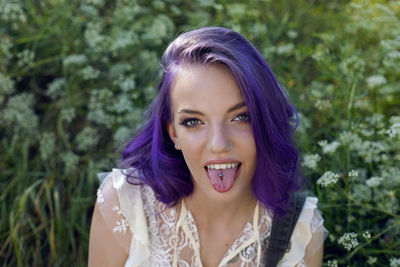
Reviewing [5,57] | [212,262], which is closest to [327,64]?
[212,262]

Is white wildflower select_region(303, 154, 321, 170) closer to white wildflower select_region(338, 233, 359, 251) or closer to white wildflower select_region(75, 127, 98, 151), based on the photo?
white wildflower select_region(338, 233, 359, 251)

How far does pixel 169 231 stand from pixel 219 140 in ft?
1.96

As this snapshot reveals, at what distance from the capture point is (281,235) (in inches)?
75.5

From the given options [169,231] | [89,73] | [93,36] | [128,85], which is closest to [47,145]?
[89,73]

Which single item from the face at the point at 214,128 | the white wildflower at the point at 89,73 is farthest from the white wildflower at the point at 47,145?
the face at the point at 214,128

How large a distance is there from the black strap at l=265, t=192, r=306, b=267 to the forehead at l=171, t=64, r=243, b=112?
626 millimetres

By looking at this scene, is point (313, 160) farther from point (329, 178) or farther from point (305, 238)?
point (305, 238)

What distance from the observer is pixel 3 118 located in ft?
9.08

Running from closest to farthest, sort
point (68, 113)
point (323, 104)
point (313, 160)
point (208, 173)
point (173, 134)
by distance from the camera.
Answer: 1. point (208, 173)
2. point (173, 134)
3. point (313, 160)
4. point (323, 104)
5. point (68, 113)

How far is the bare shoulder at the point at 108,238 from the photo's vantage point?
190 cm

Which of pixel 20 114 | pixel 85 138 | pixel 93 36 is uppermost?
pixel 93 36

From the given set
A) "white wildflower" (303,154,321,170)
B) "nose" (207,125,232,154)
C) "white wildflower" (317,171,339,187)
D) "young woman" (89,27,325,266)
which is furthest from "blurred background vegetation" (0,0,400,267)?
"nose" (207,125,232,154)

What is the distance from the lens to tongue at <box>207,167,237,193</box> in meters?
1.69

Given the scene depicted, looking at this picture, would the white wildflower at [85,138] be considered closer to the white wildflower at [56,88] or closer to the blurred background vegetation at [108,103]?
the blurred background vegetation at [108,103]
